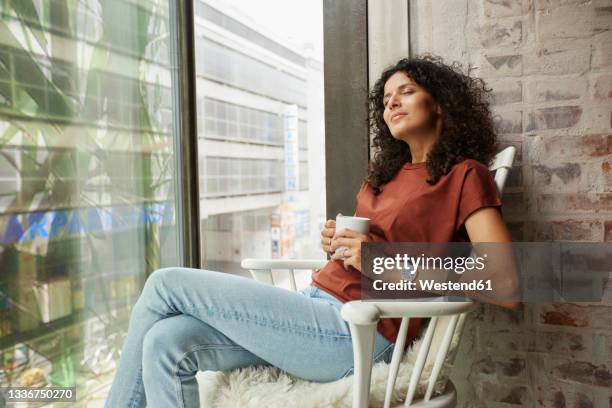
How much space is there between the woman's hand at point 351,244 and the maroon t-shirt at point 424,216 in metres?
0.07

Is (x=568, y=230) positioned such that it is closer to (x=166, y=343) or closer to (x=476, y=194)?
(x=476, y=194)

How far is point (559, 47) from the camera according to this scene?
47.8 inches

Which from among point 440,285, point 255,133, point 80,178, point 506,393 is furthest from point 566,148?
point 80,178

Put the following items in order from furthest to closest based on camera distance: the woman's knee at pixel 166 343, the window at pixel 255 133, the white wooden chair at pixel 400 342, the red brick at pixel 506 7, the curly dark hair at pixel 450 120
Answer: the window at pixel 255 133 < the red brick at pixel 506 7 < the curly dark hair at pixel 450 120 < the woman's knee at pixel 166 343 < the white wooden chair at pixel 400 342

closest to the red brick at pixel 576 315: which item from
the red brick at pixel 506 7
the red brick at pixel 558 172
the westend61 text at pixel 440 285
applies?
the red brick at pixel 558 172

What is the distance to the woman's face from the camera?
1.21 metres

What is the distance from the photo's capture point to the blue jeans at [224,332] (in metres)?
0.97

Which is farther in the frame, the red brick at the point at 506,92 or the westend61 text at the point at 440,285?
the red brick at the point at 506,92

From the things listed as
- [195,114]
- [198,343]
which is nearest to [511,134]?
[198,343]

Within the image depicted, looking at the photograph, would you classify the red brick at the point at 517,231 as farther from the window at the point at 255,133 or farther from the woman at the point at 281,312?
the window at the point at 255,133

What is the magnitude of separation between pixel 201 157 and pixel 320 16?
65 centimetres

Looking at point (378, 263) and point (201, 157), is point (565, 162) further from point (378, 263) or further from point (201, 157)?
point (201, 157)

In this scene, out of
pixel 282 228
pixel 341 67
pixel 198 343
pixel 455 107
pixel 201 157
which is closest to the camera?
pixel 198 343

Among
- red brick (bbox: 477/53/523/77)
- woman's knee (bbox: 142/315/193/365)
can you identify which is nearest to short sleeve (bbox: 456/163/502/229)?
red brick (bbox: 477/53/523/77)
